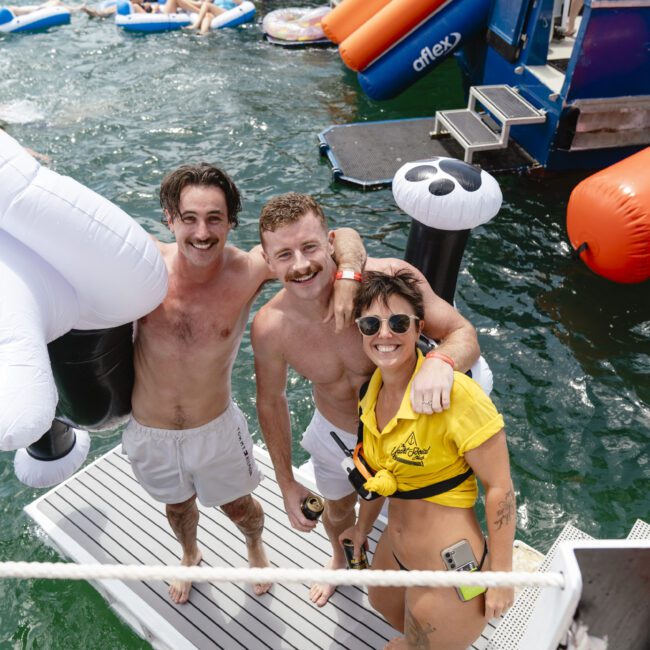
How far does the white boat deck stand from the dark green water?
0.41 m

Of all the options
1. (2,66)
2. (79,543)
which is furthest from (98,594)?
(2,66)

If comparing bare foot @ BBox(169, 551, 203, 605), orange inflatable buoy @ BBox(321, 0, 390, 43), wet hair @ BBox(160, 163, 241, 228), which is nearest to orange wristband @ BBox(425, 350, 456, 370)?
wet hair @ BBox(160, 163, 241, 228)

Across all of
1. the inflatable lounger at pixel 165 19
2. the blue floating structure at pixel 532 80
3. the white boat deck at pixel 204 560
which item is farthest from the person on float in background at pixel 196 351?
the inflatable lounger at pixel 165 19

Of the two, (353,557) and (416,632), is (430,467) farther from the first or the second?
(353,557)

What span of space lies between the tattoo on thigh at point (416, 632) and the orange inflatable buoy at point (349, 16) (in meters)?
10.2

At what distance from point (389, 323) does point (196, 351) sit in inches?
43.5

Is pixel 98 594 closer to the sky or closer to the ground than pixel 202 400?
closer to the ground

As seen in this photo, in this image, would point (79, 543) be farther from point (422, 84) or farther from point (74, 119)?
point (422, 84)

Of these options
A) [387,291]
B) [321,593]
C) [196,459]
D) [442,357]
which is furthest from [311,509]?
[387,291]

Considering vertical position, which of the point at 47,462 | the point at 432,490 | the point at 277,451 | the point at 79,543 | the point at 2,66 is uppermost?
the point at 432,490

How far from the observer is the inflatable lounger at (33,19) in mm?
14086

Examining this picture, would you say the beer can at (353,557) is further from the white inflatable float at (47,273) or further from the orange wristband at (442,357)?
the white inflatable float at (47,273)

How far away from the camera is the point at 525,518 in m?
4.65

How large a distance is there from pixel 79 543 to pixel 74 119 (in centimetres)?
836
